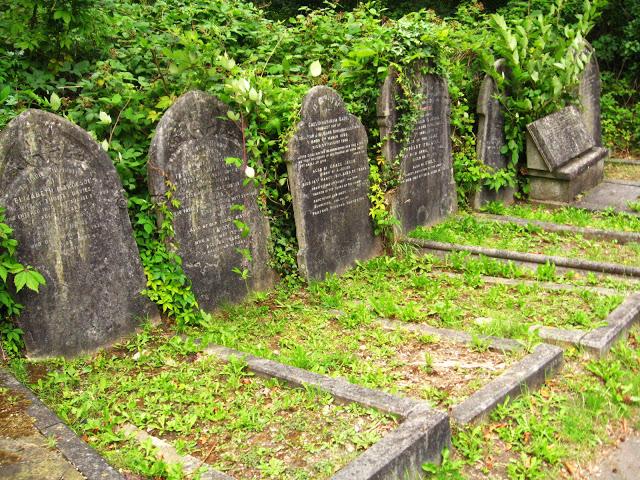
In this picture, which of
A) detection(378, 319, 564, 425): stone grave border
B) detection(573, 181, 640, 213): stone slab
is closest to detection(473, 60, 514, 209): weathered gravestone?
detection(573, 181, 640, 213): stone slab

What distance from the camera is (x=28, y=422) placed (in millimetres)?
3475

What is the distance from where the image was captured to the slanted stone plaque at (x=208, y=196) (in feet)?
17.4

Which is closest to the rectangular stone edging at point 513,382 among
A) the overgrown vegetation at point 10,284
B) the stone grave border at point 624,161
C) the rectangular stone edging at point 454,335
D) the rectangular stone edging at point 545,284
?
the rectangular stone edging at point 454,335

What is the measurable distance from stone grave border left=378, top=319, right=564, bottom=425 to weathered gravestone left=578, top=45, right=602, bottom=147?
5773 millimetres

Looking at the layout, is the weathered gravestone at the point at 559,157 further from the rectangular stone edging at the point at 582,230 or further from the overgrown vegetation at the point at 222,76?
the rectangular stone edging at the point at 582,230

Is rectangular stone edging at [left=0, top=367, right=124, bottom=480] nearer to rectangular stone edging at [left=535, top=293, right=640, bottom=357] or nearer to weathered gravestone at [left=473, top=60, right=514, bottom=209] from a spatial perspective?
rectangular stone edging at [left=535, top=293, right=640, bottom=357]

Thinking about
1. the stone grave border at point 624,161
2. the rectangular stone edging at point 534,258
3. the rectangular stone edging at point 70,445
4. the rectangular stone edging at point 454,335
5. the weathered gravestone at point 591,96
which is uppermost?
the weathered gravestone at point 591,96

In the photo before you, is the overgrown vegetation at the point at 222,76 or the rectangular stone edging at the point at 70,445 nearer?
the rectangular stone edging at the point at 70,445

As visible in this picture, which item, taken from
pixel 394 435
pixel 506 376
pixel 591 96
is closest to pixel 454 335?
pixel 506 376

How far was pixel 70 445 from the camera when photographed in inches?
129

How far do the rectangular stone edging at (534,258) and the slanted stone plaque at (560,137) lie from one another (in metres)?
2.29

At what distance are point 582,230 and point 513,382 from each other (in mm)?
3507

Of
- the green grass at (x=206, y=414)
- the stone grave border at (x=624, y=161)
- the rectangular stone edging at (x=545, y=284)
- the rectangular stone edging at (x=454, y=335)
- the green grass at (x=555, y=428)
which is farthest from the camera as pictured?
the stone grave border at (x=624, y=161)

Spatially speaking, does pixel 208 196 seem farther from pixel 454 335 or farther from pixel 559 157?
pixel 559 157
